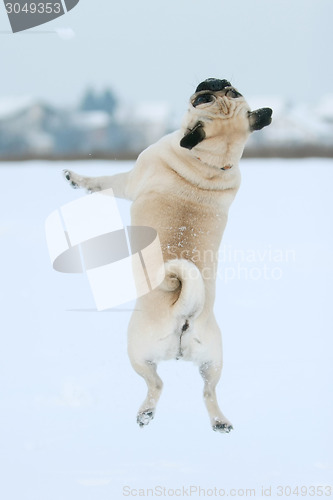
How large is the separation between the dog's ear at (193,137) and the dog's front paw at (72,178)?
78 cm

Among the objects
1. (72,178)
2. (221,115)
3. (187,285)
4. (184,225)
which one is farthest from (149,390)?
(221,115)

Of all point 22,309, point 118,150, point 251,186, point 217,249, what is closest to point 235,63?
point 118,150

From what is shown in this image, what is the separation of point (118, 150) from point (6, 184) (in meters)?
1.40

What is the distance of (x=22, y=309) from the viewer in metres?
4.25

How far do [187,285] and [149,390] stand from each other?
26.1 inches

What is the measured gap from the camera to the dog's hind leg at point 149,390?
3434 millimetres

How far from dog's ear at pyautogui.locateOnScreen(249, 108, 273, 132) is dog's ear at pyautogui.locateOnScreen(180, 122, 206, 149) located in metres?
0.27

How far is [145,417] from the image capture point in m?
3.45

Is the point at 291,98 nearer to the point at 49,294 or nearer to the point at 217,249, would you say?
the point at 217,249

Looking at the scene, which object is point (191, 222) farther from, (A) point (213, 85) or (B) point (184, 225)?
(A) point (213, 85)

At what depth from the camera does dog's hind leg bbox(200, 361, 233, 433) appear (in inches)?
139

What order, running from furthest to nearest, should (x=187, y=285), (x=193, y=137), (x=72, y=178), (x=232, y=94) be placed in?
(x=72, y=178) < (x=232, y=94) < (x=193, y=137) < (x=187, y=285)

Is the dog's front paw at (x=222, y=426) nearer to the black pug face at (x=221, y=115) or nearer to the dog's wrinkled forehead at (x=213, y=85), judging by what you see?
the black pug face at (x=221, y=115)

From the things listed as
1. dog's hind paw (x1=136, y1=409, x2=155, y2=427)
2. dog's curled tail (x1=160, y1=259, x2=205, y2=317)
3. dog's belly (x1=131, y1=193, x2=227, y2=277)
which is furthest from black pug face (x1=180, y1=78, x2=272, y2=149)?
dog's hind paw (x1=136, y1=409, x2=155, y2=427)
